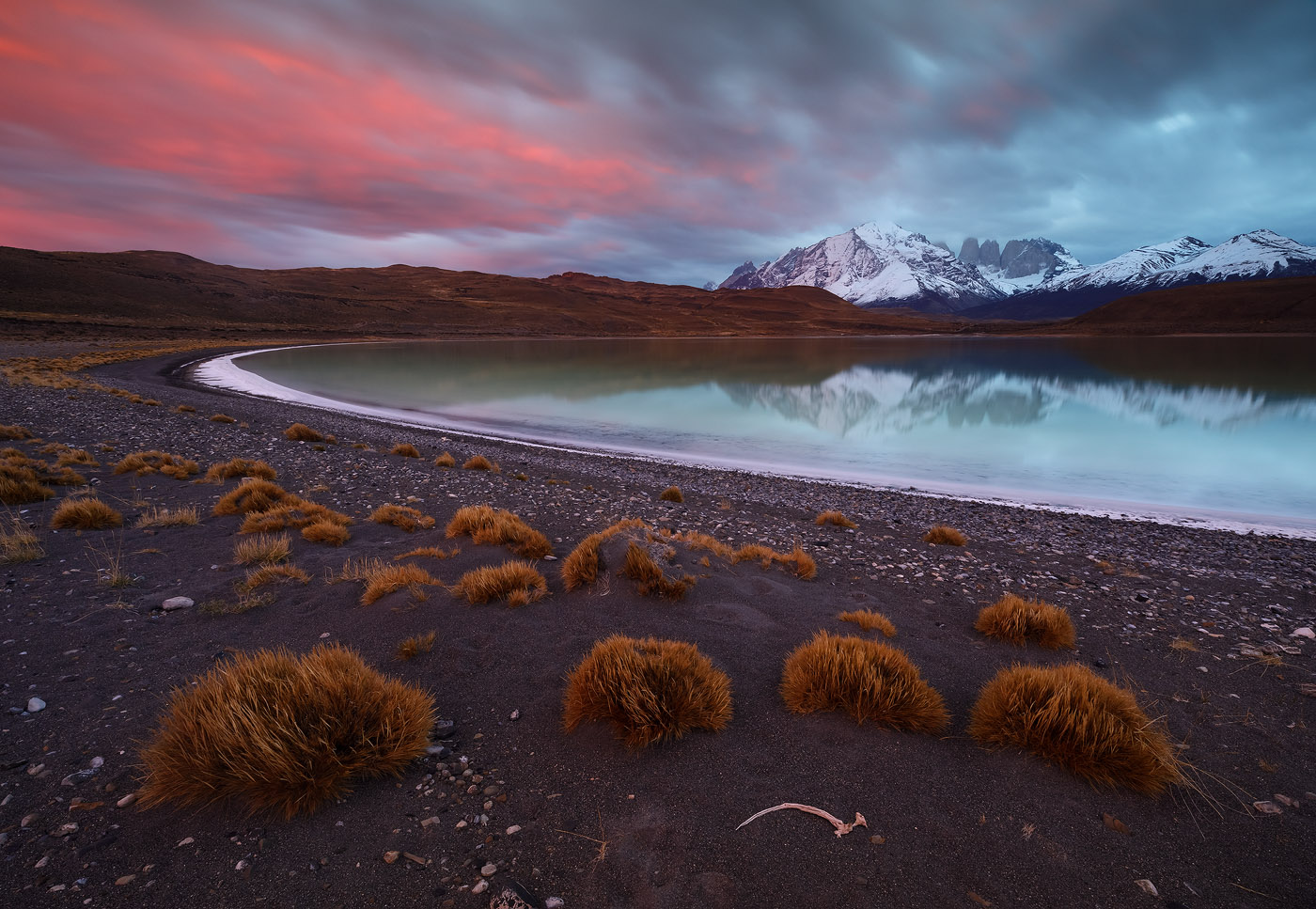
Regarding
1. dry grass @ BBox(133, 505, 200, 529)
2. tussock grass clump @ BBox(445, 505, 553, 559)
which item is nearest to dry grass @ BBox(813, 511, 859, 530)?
tussock grass clump @ BBox(445, 505, 553, 559)

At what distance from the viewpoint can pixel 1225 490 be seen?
16.7m

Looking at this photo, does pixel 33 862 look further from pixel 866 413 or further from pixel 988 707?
pixel 866 413

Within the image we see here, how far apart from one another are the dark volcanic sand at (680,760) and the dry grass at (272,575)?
0.71ft

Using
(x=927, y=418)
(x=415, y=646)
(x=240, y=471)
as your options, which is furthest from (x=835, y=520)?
(x=927, y=418)

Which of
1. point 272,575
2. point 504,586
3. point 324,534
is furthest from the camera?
point 324,534

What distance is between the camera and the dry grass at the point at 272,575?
21.4 feet

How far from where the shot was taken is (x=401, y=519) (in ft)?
30.9

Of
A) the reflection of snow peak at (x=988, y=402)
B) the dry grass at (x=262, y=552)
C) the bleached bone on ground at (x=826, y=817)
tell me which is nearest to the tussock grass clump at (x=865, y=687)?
the bleached bone on ground at (x=826, y=817)

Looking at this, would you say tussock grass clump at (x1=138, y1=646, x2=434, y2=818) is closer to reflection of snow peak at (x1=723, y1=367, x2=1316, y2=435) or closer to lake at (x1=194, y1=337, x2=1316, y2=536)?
lake at (x1=194, y1=337, x2=1316, y2=536)

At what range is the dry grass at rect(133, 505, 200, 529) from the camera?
333 inches

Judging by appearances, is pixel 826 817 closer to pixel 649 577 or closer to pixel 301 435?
pixel 649 577

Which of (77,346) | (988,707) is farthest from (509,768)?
(77,346)

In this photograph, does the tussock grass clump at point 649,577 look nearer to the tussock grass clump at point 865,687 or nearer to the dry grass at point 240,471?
the tussock grass clump at point 865,687

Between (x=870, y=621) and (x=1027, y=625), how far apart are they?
1.81 m
